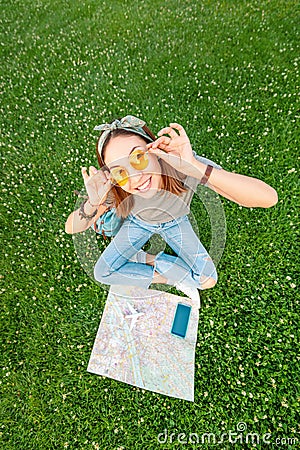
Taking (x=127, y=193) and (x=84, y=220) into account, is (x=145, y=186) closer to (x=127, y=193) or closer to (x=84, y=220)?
(x=127, y=193)

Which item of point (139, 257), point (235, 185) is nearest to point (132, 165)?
point (235, 185)

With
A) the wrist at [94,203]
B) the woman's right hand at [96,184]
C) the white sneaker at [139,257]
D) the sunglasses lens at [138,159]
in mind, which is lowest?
the white sneaker at [139,257]

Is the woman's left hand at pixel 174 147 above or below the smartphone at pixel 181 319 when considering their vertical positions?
above

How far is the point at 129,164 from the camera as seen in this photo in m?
2.36

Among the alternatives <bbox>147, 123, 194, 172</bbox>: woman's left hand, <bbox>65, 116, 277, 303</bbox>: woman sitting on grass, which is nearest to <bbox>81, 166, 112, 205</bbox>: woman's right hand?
<bbox>65, 116, 277, 303</bbox>: woman sitting on grass

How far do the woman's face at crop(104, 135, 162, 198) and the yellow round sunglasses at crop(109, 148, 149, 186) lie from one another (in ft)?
0.05

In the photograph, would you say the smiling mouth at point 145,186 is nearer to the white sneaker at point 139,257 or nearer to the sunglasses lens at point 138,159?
the sunglasses lens at point 138,159

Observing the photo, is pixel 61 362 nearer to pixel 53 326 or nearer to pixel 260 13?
pixel 53 326

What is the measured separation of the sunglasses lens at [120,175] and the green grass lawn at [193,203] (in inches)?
62.5

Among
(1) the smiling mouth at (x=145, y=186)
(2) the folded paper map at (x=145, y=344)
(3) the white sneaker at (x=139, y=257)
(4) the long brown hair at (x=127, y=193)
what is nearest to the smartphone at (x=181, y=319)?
(2) the folded paper map at (x=145, y=344)

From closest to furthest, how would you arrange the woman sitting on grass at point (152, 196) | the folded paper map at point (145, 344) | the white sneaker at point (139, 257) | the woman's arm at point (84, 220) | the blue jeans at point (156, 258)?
the woman sitting on grass at point (152, 196), the woman's arm at point (84, 220), the blue jeans at point (156, 258), the folded paper map at point (145, 344), the white sneaker at point (139, 257)

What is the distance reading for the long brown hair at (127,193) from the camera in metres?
2.48

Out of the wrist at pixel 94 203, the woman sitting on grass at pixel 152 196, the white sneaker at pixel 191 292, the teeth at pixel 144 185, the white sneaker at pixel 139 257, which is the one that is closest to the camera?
the woman sitting on grass at pixel 152 196

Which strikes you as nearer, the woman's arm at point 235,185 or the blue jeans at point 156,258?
the woman's arm at point 235,185
